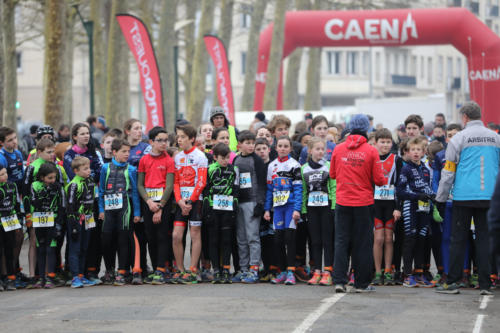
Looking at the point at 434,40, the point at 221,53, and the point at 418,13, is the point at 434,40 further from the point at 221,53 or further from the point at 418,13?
the point at 221,53

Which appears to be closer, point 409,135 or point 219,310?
point 219,310

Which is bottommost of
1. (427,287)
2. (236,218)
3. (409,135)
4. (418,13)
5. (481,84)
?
(427,287)

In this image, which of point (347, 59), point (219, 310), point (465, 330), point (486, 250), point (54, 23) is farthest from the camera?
point (347, 59)

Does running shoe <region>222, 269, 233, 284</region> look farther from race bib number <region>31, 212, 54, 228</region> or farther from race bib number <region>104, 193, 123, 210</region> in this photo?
race bib number <region>31, 212, 54, 228</region>

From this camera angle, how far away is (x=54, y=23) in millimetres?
22484

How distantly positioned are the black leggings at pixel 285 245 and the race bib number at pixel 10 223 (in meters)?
3.18

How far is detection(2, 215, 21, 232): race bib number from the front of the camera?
11477 millimetres

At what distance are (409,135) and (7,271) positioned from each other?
18.2ft

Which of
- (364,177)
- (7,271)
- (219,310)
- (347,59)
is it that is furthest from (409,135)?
(347,59)

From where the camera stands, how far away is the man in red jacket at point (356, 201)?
10.8 meters

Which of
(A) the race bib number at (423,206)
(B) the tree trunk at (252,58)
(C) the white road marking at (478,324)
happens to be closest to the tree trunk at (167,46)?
(B) the tree trunk at (252,58)

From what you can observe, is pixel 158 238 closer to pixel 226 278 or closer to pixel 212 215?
pixel 212 215

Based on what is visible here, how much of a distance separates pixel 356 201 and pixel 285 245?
1505 mm

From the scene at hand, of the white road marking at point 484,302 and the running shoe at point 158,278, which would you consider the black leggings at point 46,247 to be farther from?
the white road marking at point 484,302
